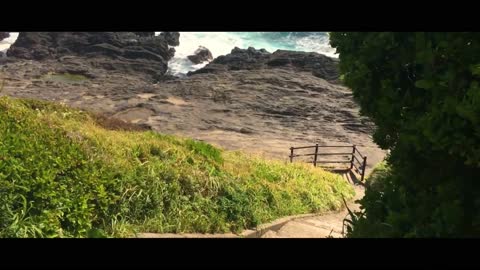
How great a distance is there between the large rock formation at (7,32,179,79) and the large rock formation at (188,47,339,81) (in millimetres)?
4172

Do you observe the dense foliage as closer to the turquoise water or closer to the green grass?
the green grass

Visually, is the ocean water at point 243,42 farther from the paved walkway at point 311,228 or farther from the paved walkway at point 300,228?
the paved walkway at point 300,228

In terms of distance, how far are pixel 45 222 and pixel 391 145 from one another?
11.5 ft

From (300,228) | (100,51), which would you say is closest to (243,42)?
(100,51)

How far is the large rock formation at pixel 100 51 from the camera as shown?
42.4 metres

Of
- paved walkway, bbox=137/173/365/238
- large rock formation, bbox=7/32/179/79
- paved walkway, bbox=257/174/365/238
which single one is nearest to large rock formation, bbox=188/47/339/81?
large rock formation, bbox=7/32/179/79

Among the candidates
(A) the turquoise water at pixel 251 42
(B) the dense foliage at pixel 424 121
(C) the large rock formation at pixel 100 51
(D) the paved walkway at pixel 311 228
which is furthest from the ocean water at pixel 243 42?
(B) the dense foliage at pixel 424 121

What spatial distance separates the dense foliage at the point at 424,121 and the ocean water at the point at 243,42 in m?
45.1

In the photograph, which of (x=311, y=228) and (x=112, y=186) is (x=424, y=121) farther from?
(x=311, y=228)

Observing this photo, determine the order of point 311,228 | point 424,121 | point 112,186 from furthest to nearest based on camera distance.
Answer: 1. point 311,228
2. point 112,186
3. point 424,121

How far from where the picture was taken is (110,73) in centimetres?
4072

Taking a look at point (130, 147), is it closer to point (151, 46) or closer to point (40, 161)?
point (40, 161)

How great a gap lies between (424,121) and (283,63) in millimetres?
39694

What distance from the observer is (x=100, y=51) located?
1747 inches
